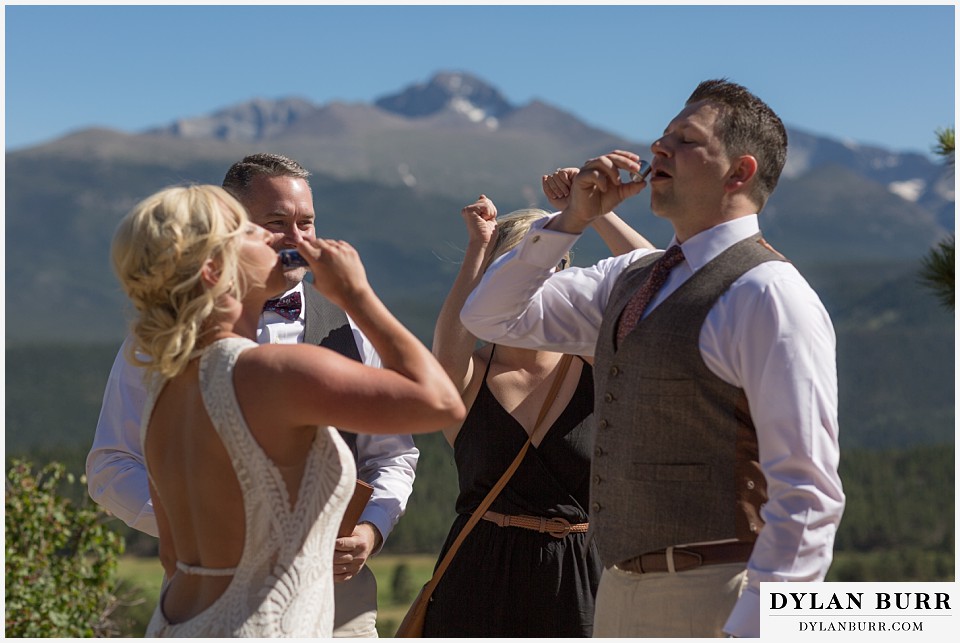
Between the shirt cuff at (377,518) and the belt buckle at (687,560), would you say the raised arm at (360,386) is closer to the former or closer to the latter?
the belt buckle at (687,560)

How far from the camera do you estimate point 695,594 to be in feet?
7.84

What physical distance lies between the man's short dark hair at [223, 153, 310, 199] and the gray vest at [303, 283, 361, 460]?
1.17 feet

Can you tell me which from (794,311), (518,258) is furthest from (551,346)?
(794,311)

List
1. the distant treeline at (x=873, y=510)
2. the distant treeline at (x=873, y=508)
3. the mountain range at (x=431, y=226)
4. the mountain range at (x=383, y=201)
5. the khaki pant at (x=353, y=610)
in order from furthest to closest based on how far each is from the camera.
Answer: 1. the mountain range at (x=383, y=201)
2. the mountain range at (x=431, y=226)
3. the distant treeline at (x=873, y=508)
4. the distant treeline at (x=873, y=510)
5. the khaki pant at (x=353, y=610)

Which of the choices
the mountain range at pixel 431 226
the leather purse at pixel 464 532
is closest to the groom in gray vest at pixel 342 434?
the leather purse at pixel 464 532

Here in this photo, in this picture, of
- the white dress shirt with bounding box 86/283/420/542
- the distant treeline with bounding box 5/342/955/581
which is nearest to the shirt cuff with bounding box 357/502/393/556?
the white dress shirt with bounding box 86/283/420/542

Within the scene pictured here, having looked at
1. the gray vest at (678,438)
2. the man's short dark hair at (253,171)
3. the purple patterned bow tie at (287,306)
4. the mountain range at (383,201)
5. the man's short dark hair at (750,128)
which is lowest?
the mountain range at (383,201)

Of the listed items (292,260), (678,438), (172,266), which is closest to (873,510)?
(678,438)

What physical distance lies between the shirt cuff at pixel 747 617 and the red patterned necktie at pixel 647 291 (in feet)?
2.06

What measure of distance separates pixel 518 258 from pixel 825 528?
1009 mm

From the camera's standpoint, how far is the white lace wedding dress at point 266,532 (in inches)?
83.7

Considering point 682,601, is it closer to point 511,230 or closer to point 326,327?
point 511,230

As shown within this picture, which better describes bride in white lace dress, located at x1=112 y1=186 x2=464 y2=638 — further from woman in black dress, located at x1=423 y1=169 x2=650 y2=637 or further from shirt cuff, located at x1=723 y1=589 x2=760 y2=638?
woman in black dress, located at x1=423 y1=169 x2=650 y2=637

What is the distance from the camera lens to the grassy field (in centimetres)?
920
